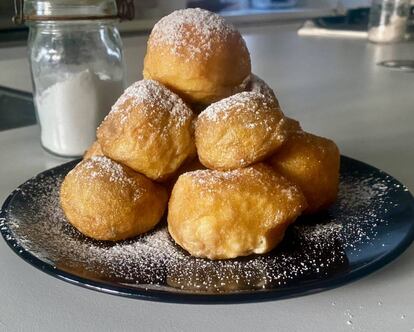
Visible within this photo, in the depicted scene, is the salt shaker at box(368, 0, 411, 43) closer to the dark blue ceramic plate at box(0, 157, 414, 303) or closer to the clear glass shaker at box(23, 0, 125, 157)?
the clear glass shaker at box(23, 0, 125, 157)

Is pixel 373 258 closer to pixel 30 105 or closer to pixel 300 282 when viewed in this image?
pixel 300 282

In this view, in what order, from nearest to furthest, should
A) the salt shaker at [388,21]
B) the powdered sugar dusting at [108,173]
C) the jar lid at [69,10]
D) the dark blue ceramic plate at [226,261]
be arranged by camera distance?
the dark blue ceramic plate at [226,261] → the powdered sugar dusting at [108,173] → the jar lid at [69,10] → the salt shaker at [388,21]

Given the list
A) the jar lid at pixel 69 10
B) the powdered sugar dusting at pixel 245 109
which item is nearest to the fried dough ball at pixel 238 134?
the powdered sugar dusting at pixel 245 109

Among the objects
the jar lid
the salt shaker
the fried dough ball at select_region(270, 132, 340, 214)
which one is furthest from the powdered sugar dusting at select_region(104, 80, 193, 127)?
the salt shaker

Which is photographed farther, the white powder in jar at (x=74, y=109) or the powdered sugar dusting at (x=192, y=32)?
the white powder in jar at (x=74, y=109)

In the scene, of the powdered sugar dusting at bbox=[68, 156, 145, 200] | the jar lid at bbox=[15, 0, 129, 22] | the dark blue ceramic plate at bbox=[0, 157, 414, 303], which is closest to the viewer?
the dark blue ceramic plate at bbox=[0, 157, 414, 303]

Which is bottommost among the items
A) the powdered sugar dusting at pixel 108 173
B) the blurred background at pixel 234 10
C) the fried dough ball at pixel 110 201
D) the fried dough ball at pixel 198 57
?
the blurred background at pixel 234 10

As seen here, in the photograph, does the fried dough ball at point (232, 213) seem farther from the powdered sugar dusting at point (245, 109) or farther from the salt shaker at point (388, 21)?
the salt shaker at point (388, 21)

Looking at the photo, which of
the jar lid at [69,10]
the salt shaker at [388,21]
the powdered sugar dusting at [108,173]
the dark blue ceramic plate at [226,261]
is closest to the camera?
the dark blue ceramic plate at [226,261]

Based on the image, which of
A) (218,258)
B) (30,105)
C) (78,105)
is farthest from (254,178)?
(30,105)
